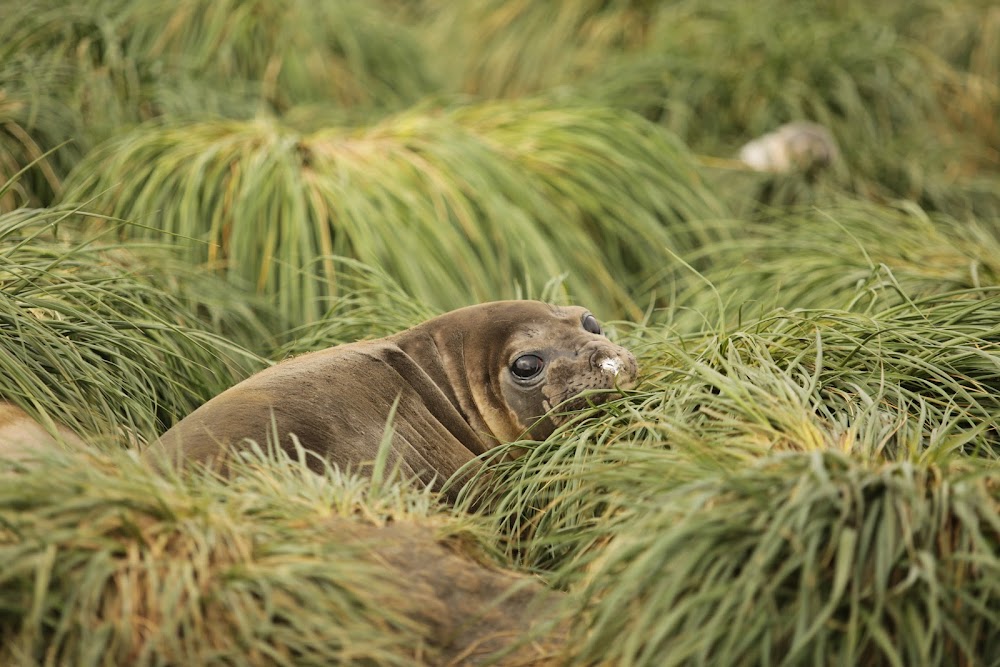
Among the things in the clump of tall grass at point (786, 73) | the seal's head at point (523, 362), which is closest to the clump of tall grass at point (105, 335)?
the seal's head at point (523, 362)

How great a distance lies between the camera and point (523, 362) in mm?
3465

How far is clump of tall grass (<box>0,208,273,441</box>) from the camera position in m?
3.29

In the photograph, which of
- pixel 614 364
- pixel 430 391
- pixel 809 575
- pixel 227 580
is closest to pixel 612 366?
pixel 614 364

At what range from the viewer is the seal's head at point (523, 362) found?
3410 millimetres

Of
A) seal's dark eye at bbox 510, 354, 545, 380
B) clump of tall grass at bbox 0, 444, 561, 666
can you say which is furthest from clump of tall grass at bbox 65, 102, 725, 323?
clump of tall grass at bbox 0, 444, 561, 666

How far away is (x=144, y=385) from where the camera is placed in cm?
356

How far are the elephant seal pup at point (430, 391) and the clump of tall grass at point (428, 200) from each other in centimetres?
98

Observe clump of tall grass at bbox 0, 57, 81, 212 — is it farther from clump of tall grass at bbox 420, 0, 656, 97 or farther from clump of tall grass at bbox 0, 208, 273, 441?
clump of tall grass at bbox 420, 0, 656, 97

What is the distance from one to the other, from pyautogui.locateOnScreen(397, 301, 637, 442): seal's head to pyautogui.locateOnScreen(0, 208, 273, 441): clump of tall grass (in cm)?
63

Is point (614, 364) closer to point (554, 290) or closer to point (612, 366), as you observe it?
point (612, 366)

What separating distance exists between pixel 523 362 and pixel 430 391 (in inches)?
10.4

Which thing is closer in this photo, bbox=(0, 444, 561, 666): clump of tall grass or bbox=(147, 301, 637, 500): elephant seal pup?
bbox=(0, 444, 561, 666): clump of tall grass

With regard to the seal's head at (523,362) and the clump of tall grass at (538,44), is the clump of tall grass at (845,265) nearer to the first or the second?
the seal's head at (523,362)

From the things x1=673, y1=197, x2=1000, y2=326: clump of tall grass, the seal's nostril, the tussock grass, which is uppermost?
the tussock grass
